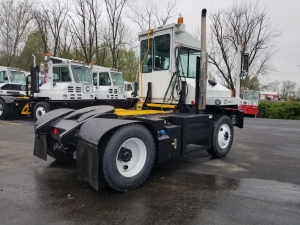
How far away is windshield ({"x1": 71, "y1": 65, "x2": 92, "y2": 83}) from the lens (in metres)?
13.5

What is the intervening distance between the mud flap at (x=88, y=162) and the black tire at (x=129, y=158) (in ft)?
0.43

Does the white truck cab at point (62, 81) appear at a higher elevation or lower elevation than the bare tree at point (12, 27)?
lower

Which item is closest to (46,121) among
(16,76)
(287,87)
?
(16,76)

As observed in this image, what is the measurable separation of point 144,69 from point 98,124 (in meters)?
3.02

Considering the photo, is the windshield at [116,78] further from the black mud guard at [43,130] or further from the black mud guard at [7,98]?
the black mud guard at [43,130]

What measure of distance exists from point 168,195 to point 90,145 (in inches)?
55.1

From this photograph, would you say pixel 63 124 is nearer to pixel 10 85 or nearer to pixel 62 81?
pixel 62 81

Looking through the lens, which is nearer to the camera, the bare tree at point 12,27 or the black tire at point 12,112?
the black tire at point 12,112

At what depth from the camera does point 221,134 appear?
6199 mm

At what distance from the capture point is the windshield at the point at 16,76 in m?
15.7

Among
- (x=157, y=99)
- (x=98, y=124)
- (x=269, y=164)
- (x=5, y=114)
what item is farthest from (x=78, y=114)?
(x=5, y=114)

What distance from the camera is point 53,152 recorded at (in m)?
5.32

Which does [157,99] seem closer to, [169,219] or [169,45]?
[169,45]

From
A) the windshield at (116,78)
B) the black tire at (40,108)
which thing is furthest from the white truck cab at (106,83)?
the black tire at (40,108)
